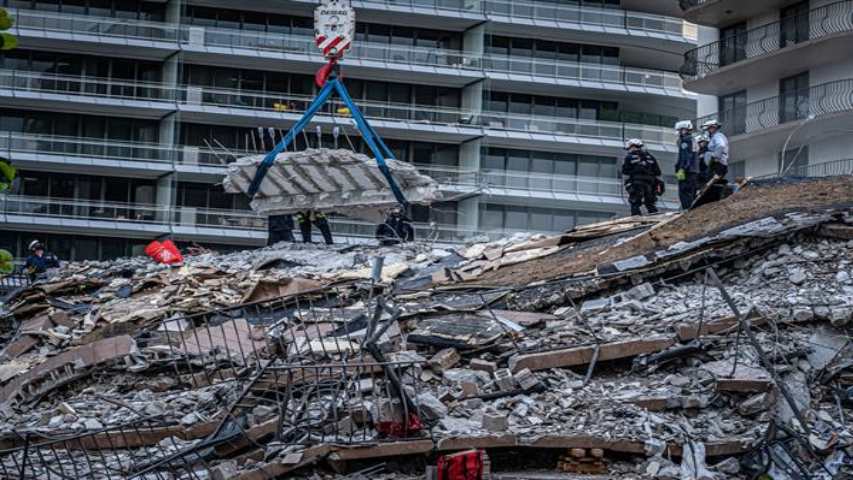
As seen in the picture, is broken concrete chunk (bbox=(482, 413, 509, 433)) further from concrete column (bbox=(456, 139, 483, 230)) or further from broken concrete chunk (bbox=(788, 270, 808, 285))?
concrete column (bbox=(456, 139, 483, 230))

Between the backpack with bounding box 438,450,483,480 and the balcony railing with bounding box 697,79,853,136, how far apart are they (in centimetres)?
2997

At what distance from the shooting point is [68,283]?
28344 mm

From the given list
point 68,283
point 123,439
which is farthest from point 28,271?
point 123,439

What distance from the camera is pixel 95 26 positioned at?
2180 inches

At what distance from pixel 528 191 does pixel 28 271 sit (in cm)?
2777

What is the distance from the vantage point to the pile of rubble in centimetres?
1554

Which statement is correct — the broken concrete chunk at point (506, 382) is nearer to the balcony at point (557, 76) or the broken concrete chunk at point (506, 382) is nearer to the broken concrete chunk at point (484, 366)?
the broken concrete chunk at point (484, 366)

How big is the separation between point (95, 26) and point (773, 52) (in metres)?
23.4

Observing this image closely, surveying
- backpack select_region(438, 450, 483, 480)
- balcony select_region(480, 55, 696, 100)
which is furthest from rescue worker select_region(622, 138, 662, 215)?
balcony select_region(480, 55, 696, 100)

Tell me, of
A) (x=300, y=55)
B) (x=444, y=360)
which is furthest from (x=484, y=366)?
(x=300, y=55)

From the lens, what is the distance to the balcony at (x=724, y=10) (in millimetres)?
46594

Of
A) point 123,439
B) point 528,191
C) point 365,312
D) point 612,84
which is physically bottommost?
point 123,439

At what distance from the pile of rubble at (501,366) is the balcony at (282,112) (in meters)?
31.1

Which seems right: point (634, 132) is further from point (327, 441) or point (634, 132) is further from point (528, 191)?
point (327, 441)
